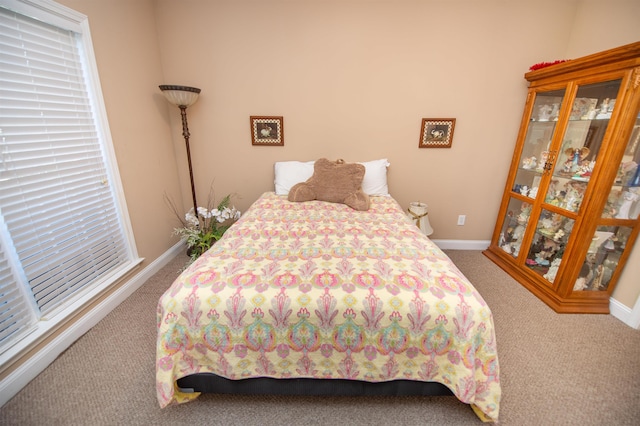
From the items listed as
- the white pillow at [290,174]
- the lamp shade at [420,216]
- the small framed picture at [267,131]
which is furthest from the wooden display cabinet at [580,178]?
the small framed picture at [267,131]

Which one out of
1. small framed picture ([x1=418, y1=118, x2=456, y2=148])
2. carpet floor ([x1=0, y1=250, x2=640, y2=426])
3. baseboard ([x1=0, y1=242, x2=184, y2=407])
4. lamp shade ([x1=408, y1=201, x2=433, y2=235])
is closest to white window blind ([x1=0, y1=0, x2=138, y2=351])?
baseboard ([x1=0, y1=242, x2=184, y2=407])

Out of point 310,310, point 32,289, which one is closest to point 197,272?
point 310,310

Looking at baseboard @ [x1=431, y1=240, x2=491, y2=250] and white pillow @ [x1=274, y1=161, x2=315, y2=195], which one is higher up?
white pillow @ [x1=274, y1=161, x2=315, y2=195]

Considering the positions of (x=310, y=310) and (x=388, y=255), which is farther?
(x=388, y=255)

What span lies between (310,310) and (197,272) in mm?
577

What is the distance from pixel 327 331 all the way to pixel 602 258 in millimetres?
2304

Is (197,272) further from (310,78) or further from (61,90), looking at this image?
(310,78)

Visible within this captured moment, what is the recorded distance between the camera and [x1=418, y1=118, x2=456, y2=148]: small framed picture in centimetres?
250

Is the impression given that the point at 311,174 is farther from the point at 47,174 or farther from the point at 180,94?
the point at 47,174

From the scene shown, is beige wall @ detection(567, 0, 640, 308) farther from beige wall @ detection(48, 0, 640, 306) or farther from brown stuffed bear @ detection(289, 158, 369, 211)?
brown stuffed bear @ detection(289, 158, 369, 211)

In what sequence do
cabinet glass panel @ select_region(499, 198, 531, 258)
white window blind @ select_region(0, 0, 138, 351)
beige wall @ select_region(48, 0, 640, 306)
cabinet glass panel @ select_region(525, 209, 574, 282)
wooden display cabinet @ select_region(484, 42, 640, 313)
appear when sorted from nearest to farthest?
white window blind @ select_region(0, 0, 138, 351)
wooden display cabinet @ select_region(484, 42, 640, 313)
cabinet glass panel @ select_region(525, 209, 574, 282)
beige wall @ select_region(48, 0, 640, 306)
cabinet glass panel @ select_region(499, 198, 531, 258)

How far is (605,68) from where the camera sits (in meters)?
1.67

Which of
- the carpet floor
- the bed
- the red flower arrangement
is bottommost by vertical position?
the carpet floor

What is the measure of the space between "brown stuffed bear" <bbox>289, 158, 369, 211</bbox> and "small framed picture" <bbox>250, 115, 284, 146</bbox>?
0.61 metres
